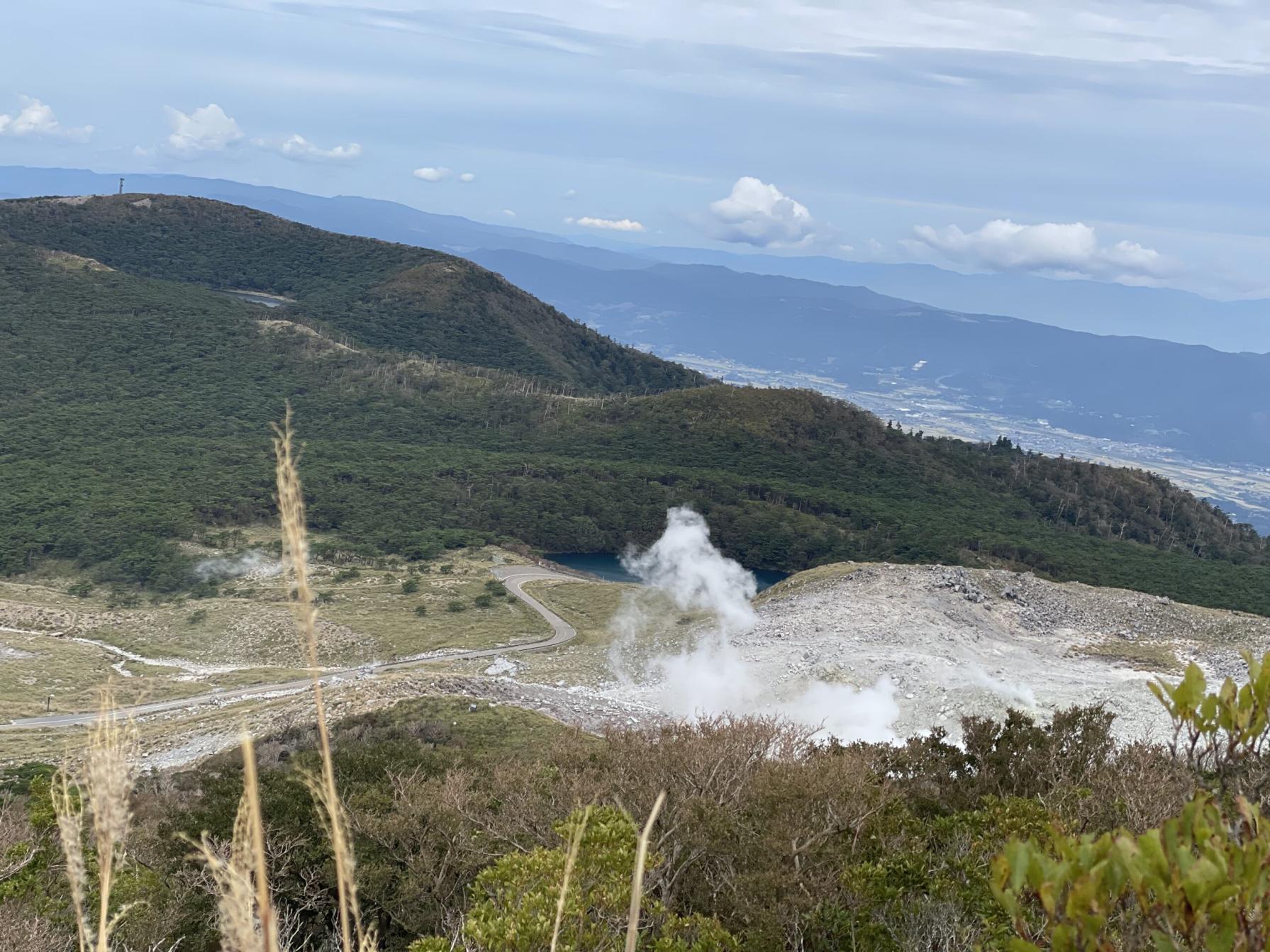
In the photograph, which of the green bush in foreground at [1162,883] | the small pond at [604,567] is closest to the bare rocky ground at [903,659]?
the small pond at [604,567]

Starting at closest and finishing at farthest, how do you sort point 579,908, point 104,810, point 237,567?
point 104,810 < point 579,908 < point 237,567

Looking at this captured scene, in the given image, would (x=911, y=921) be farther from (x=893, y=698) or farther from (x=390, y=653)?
(x=390, y=653)

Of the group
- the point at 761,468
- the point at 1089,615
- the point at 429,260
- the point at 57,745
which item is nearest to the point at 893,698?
the point at 1089,615

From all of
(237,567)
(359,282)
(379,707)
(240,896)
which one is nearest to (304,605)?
(240,896)

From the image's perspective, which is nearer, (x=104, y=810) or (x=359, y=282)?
(x=104, y=810)

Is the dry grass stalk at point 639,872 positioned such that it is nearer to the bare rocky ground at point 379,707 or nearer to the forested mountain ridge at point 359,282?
the bare rocky ground at point 379,707

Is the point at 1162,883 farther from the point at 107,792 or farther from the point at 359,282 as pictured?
the point at 359,282

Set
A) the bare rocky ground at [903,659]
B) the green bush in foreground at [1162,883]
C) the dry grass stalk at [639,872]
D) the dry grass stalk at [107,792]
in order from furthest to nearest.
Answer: the bare rocky ground at [903,659] < the green bush in foreground at [1162,883] < the dry grass stalk at [107,792] < the dry grass stalk at [639,872]
